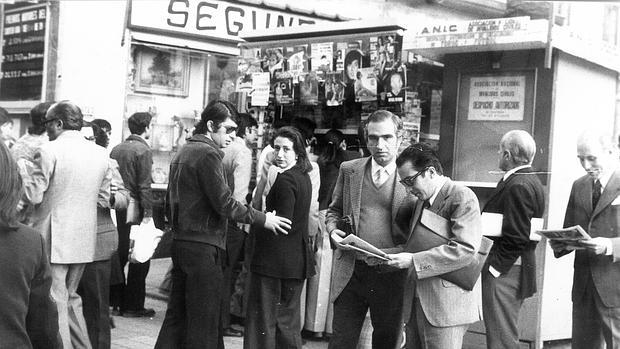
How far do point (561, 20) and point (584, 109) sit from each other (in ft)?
2.59

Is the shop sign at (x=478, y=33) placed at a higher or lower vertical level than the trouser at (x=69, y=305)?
higher

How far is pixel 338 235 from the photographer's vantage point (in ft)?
16.5

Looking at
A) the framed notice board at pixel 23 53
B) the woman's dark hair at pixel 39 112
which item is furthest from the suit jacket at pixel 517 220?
the framed notice board at pixel 23 53

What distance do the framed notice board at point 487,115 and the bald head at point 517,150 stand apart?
77 centimetres

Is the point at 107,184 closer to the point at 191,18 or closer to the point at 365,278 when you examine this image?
the point at 365,278

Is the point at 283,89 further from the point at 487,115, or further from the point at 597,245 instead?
the point at 597,245

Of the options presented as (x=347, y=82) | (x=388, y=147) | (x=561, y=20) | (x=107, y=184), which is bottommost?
(x=107, y=184)

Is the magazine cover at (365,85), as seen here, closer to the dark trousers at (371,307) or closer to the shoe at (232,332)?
the shoe at (232,332)

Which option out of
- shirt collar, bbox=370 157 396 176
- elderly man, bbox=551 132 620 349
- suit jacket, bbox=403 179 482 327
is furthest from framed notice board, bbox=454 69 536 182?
suit jacket, bbox=403 179 482 327

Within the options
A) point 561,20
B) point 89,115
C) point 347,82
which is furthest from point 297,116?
point 561,20

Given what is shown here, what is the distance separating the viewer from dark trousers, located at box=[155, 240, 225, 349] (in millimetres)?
5715

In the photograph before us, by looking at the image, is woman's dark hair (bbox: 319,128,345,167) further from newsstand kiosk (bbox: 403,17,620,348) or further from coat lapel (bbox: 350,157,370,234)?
coat lapel (bbox: 350,157,370,234)

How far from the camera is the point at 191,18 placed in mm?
10023

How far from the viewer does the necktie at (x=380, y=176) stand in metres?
5.14
